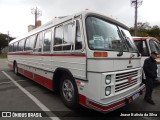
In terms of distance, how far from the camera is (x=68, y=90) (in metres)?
5.16

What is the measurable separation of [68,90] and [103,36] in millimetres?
1811

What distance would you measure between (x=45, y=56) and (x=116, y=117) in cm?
325

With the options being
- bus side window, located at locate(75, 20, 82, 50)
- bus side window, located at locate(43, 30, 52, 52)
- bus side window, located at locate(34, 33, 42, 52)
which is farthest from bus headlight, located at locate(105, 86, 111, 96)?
bus side window, located at locate(34, 33, 42, 52)

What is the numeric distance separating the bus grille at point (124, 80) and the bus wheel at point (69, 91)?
1083 millimetres

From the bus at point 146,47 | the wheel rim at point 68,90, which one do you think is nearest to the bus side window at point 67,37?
the wheel rim at point 68,90

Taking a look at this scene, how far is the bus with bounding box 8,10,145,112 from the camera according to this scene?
13.1 ft

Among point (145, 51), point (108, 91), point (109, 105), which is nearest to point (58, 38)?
point (108, 91)

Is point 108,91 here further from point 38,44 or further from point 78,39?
point 38,44

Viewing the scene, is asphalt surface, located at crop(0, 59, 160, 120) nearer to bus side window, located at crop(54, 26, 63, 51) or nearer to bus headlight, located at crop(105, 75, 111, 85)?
bus headlight, located at crop(105, 75, 111, 85)

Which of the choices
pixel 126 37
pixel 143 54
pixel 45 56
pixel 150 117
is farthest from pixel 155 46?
pixel 45 56

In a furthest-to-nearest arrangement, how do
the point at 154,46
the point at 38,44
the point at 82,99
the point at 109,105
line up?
the point at 154,46, the point at 38,44, the point at 82,99, the point at 109,105

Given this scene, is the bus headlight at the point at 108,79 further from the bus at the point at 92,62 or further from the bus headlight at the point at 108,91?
the bus headlight at the point at 108,91

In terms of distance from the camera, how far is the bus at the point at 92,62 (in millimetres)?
3992

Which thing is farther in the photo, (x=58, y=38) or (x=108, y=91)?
(x=58, y=38)
